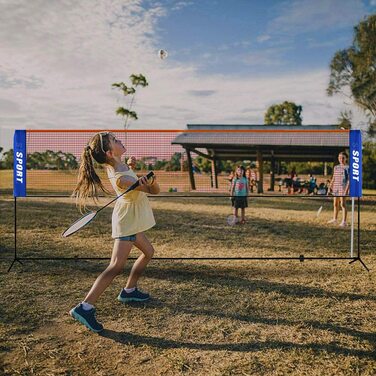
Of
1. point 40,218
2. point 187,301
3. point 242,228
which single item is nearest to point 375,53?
point 242,228

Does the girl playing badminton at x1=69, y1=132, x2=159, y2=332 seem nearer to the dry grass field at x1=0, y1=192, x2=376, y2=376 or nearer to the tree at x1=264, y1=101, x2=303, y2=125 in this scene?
the dry grass field at x1=0, y1=192, x2=376, y2=376

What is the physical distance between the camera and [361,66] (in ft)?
115

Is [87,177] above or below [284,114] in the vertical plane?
below

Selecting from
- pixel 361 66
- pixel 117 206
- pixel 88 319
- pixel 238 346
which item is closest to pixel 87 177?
pixel 117 206

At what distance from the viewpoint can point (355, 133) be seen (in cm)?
665

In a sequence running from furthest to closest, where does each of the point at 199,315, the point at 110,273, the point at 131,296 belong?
the point at 131,296, the point at 199,315, the point at 110,273

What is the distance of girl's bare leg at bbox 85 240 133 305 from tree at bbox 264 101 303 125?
233 ft

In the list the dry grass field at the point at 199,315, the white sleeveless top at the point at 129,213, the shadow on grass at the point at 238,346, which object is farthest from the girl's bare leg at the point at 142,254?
the shadow on grass at the point at 238,346

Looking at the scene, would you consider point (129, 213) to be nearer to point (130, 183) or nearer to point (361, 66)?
point (130, 183)

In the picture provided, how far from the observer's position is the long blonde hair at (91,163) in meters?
4.20

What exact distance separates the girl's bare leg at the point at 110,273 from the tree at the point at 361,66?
116ft

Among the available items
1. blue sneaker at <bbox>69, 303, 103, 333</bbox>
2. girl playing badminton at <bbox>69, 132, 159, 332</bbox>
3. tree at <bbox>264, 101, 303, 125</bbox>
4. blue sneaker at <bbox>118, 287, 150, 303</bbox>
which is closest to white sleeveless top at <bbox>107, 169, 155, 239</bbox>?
girl playing badminton at <bbox>69, 132, 159, 332</bbox>

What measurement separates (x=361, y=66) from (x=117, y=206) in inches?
1418

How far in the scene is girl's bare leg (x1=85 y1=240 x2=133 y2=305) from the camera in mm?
4090
